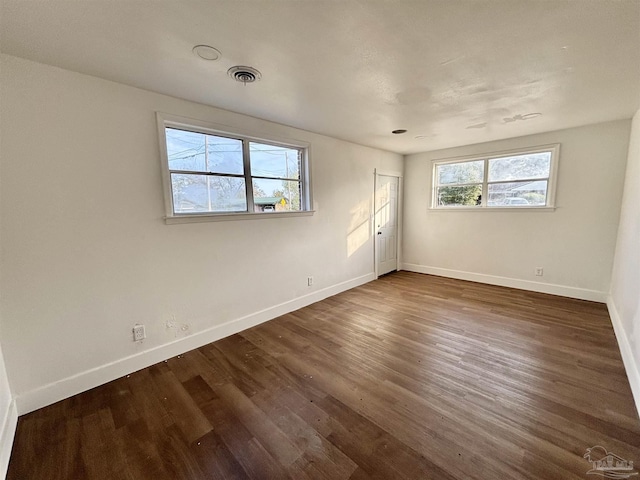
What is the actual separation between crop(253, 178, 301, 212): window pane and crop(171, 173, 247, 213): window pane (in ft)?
0.61

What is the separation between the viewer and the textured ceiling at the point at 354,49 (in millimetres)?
1370

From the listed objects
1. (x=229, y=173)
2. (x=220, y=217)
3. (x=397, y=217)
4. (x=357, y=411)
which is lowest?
(x=357, y=411)

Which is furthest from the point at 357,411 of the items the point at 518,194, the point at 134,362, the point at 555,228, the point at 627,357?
the point at 518,194

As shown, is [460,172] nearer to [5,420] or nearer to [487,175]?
[487,175]

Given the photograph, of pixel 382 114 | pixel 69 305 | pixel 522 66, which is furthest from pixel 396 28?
pixel 69 305

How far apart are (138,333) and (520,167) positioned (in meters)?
5.58

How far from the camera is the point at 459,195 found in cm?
488

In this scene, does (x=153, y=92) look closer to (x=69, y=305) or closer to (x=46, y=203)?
(x=46, y=203)

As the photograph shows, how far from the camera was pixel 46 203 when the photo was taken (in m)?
1.88

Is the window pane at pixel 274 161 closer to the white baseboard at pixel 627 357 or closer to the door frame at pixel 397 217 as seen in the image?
the door frame at pixel 397 217

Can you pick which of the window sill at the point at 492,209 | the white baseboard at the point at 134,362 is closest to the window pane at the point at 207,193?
the white baseboard at the point at 134,362

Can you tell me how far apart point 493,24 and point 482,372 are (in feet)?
8.18

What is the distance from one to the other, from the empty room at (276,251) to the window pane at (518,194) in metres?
0.28

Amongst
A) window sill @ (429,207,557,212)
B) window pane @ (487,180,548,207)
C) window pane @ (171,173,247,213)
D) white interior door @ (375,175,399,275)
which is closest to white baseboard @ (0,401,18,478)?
window pane @ (171,173,247,213)
